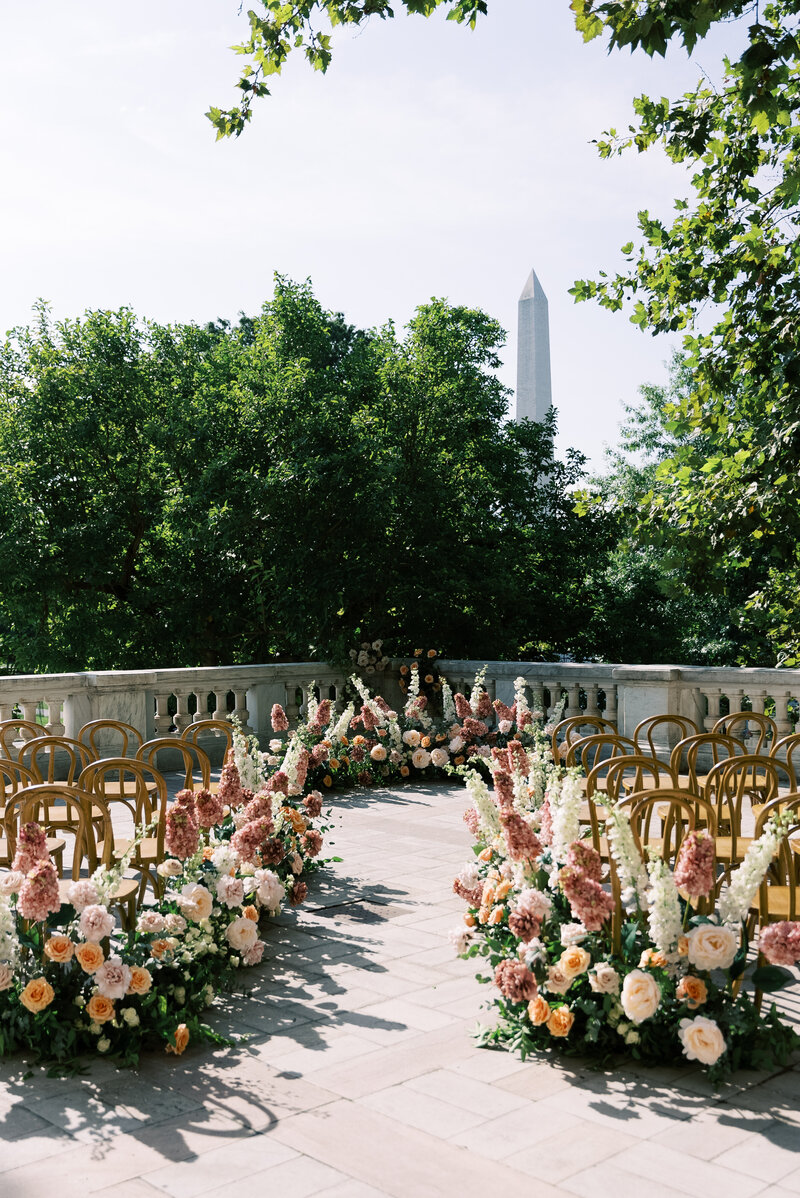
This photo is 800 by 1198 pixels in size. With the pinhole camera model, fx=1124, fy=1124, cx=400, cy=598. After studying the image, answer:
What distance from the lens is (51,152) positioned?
8000 mm

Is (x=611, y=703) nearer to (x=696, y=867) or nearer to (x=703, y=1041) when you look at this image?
(x=696, y=867)

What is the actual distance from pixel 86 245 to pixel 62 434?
321 inches

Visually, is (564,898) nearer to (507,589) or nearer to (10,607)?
(507,589)

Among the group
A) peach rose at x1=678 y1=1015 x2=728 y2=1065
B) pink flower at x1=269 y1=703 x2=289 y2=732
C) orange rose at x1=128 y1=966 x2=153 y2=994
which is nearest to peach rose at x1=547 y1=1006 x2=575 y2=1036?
peach rose at x1=678 y1=1015 x2=728 y2=1065

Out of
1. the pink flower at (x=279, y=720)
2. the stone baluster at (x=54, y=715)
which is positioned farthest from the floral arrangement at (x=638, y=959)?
the stone baluster at (x=54, y=715)

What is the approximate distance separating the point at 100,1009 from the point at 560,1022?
1.68 m

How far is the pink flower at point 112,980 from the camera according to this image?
4.12 metres

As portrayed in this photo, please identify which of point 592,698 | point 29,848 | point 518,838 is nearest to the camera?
point 29,848

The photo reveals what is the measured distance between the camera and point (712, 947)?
399cm

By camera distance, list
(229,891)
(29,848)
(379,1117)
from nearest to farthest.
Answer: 1. (379,1117)
2. (29,848)
3. (229,891)

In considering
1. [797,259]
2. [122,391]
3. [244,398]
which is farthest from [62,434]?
[797,259]

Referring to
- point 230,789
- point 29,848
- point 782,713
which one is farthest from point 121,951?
point 782,713

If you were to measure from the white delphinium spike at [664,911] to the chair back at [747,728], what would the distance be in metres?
3.68

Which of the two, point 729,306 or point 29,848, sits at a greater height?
point 729,306
